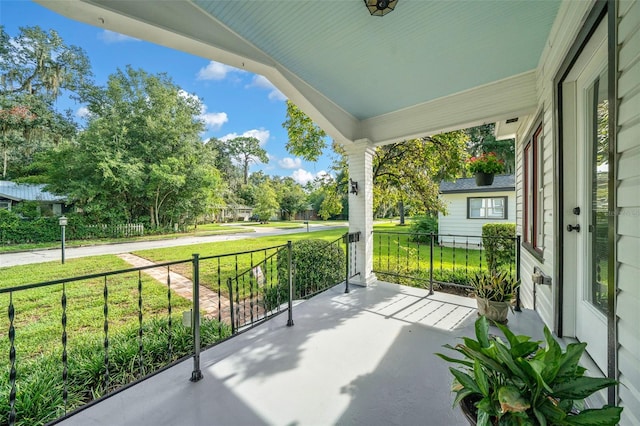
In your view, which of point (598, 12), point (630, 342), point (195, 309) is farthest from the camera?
point (195, 309)

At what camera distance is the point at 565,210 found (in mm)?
1989

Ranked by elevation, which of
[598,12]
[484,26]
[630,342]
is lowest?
[630,342]

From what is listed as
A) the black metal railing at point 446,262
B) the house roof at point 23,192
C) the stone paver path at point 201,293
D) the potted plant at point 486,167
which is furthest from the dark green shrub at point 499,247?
the house roof at point 23,192

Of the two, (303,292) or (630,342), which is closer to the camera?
(630,342)

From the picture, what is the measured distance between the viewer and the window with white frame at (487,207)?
8836 millimetres

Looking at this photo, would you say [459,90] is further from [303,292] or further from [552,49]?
[303,292]

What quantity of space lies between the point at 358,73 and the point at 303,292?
3470mm

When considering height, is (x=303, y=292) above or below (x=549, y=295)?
below

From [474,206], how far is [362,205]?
7248 mm

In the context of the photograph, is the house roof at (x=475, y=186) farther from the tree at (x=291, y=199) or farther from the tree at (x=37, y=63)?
the tree at (x=291, y=199)

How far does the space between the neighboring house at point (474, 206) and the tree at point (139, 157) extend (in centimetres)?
1358

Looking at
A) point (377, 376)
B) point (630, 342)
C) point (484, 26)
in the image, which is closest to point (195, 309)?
point (377, 376)

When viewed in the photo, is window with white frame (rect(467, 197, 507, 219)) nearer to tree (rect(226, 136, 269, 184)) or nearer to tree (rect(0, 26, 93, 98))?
tree (rect(0, 26, 93, 98))

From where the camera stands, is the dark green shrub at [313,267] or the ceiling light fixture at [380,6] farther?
the dark green shrub at [313,267]
